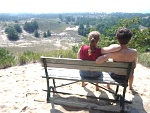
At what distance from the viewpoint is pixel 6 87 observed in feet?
18.5

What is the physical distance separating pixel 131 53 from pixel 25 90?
2780mm

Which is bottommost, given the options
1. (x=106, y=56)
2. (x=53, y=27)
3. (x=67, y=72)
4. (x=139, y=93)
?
(x=53, y=27)

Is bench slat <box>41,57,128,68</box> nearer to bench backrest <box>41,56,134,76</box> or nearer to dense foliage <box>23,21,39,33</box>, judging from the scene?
bench backrest <box>41,56,134,76</box>

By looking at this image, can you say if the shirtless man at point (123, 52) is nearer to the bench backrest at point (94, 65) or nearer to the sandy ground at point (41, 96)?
the bench backrest at point (94, 65)

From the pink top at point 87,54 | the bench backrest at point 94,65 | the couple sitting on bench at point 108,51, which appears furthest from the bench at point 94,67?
the pink top at point 87,54

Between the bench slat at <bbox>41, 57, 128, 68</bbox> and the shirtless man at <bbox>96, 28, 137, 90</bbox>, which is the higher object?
the shirtless man at <bbox>96, 28, 137, 90</bbox>

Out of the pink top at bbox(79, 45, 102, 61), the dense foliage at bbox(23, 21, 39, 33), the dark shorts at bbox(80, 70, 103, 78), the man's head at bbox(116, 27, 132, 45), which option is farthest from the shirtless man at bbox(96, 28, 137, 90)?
the dense foliage at bbox(23, 21, 39, 33)

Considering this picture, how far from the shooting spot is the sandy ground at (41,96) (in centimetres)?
441

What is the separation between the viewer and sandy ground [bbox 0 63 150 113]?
174 inches

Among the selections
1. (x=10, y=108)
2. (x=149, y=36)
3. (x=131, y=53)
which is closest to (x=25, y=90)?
(x=10, y=108)

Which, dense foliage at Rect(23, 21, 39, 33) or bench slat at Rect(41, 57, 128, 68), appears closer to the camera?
bench slat at Rect(41, 57, 128, 68)

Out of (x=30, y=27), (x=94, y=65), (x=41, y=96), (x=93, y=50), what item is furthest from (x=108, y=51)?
(x=30, y=27)

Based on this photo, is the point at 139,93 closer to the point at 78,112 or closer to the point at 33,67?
the point at 78,112

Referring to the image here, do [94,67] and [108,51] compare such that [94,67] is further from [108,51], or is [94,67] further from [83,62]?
[108,51]
